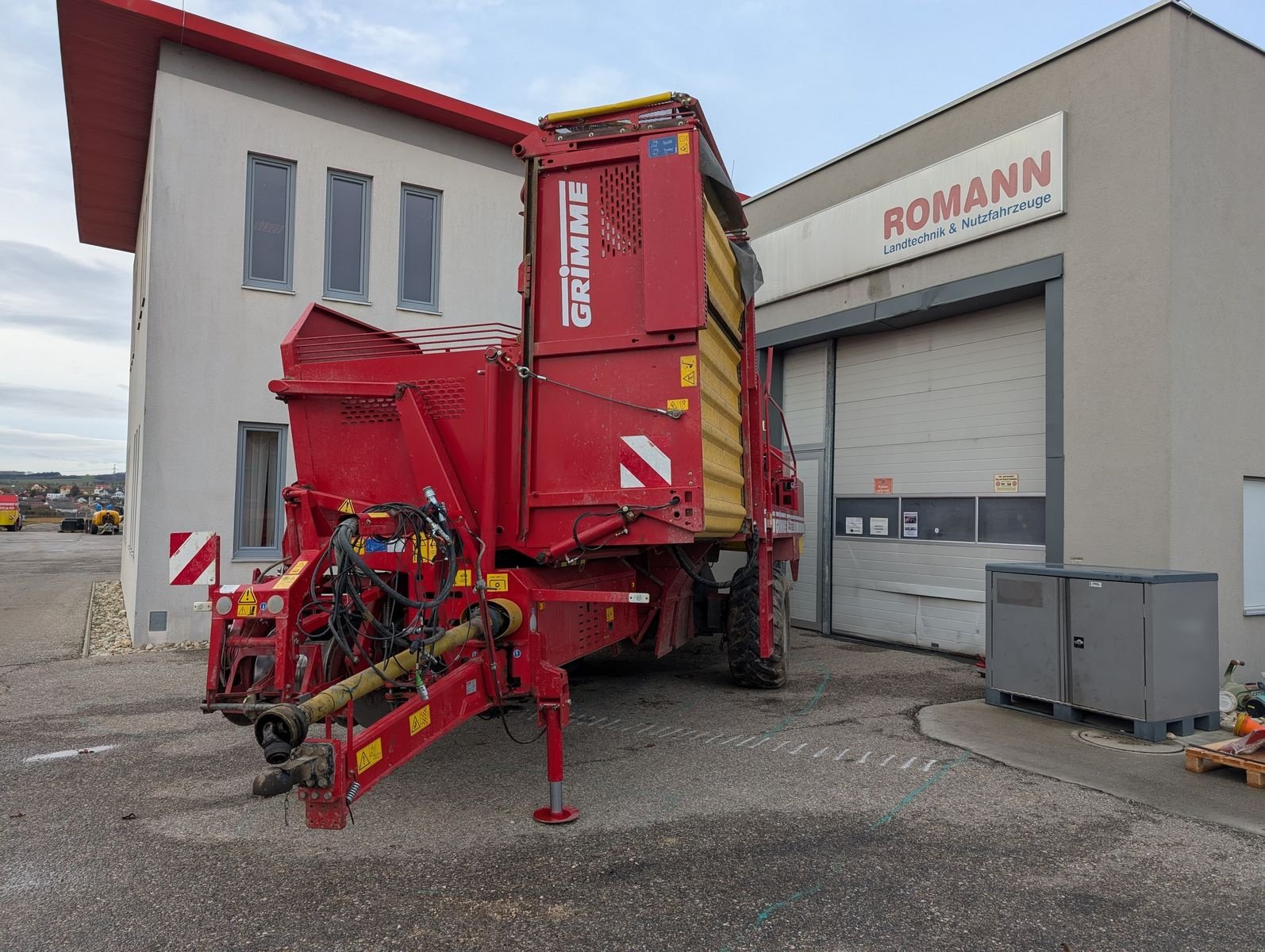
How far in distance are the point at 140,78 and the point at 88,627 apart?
6981 mm

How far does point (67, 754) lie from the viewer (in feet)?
18.6

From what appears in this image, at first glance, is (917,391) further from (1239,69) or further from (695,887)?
(695,887)

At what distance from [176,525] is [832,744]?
7836mm

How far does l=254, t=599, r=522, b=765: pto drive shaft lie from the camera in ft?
10.2

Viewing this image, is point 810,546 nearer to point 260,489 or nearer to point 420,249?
point 420,249

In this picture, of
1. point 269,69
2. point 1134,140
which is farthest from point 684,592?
point 269,69

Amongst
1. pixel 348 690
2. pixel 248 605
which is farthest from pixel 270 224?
pixel 348 690

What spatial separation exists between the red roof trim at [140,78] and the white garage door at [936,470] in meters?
6.22

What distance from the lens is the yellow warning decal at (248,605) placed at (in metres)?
4.31

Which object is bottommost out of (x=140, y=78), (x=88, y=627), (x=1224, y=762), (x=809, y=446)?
(x=88, y=627)

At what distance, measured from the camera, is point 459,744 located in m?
5.89

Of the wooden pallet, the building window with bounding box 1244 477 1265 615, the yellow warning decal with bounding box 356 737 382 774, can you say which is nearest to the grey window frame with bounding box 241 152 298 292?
the yellow warning decal with bounding box 356 737 382 774

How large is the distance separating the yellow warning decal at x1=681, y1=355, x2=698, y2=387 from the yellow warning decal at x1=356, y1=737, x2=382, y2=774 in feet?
7.82

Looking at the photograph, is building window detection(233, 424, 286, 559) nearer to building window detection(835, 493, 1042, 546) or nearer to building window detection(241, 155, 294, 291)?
building window detection(241, 155, 294, 291)
